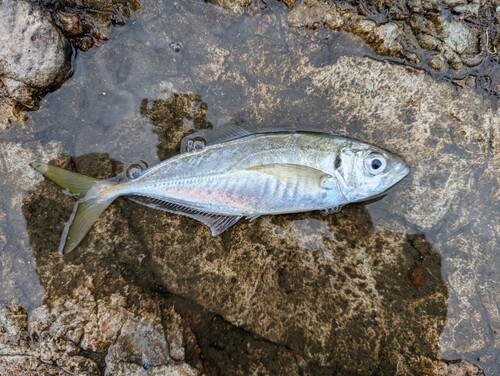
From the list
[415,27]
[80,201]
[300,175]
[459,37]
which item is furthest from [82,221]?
[459,37]

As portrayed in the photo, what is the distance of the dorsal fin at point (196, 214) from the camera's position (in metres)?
2.72

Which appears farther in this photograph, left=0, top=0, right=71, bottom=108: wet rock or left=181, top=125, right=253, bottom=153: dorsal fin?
left=181, top=125, right=253, bottom=153: dorsal fin

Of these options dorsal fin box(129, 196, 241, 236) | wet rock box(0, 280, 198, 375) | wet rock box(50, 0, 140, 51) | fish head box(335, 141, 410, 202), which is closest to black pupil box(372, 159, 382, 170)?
fish head box(335, 141, 410, 202)

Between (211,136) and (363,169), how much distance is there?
1060 millimetres

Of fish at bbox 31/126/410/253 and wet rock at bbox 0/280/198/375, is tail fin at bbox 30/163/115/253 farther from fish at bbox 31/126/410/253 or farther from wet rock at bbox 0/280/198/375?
wet rock at bbox 0/280/198/375

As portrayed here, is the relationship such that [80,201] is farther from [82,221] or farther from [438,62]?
[438,62]

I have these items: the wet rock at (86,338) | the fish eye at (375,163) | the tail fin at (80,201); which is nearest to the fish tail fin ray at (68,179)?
the tail fin at (80,201)

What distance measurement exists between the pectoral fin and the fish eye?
0.84 ft

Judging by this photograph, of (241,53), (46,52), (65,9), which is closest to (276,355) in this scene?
(241,53)

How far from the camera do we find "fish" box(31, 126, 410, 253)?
2.55 meters

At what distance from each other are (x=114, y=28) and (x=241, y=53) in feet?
3.05

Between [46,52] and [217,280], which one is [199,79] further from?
[217,280]

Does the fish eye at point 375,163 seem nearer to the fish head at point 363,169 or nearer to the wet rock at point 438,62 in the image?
the fish head at point 363,169

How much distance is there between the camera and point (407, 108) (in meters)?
2.72
